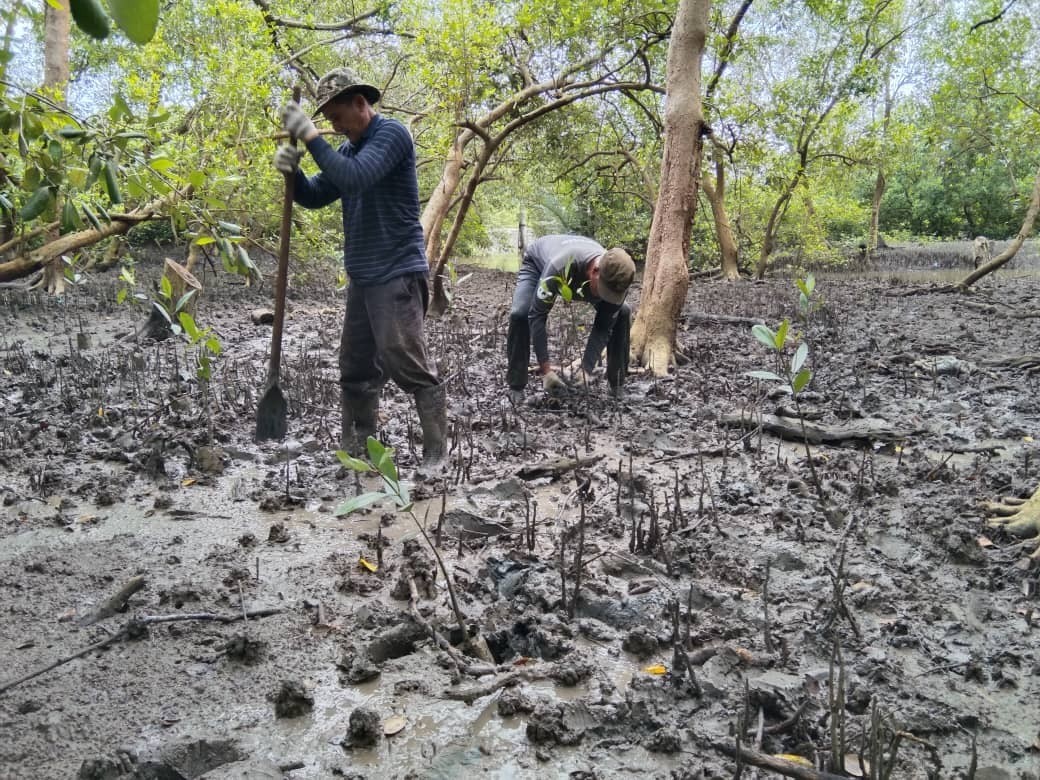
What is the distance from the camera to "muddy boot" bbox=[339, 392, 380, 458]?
158 inches

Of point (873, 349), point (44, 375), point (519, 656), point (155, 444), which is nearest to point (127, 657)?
point (519, 656)

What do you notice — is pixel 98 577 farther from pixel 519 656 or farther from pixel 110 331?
pixel 110 331

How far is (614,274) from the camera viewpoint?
4719mm

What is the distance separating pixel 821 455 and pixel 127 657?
135 inches

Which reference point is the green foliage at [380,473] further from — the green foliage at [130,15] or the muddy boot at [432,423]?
the muddy boot at [432,423]

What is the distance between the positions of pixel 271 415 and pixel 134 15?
3.61 metres

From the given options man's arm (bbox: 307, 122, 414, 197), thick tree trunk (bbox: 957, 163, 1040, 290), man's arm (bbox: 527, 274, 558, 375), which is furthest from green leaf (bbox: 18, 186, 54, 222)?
thick tree trunk (bbox: 957, 163, 1040, 290)

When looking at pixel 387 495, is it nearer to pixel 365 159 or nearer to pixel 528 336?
pixel 365 159

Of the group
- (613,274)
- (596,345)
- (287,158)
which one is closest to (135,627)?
(287,158)

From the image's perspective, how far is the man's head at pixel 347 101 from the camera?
3.34m

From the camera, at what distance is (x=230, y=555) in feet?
9.42

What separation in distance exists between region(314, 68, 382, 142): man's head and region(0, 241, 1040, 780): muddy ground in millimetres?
1652

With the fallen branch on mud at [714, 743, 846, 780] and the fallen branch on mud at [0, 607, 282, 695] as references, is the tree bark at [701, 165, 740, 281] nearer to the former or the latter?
the fallen branch on mud at [0, 607, 282, 695]

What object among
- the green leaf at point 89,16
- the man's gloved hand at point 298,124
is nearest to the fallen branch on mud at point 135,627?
the green leaf at point 89,16
